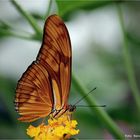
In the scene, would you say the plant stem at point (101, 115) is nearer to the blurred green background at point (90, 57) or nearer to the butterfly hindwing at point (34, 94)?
the blurred green background at point (90, 57)

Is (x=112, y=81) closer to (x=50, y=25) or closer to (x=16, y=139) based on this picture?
(x=16, y=139)

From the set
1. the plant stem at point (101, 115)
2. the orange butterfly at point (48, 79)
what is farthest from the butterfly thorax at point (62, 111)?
the plant stem at point (101, 115)

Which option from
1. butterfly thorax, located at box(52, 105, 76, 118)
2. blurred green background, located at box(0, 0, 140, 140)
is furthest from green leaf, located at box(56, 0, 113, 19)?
butterfly thorax, located at box(52, 105, 76, 118)

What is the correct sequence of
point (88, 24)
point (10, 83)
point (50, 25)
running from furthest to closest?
point (88, 24) < point (10, 83) < point (50, 25)

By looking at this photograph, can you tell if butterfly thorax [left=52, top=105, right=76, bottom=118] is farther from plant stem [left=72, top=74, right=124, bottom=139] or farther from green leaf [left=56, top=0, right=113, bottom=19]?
green leaf [left=56, top=0, right=113, bottom=19]

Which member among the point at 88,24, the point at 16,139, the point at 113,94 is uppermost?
the point at 88,24

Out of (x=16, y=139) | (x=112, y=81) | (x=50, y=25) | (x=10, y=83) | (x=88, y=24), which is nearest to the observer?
(x=50, y=25)

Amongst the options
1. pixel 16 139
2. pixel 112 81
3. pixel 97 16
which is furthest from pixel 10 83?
pixel 97 16

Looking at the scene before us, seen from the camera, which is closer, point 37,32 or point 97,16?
point 37,32
